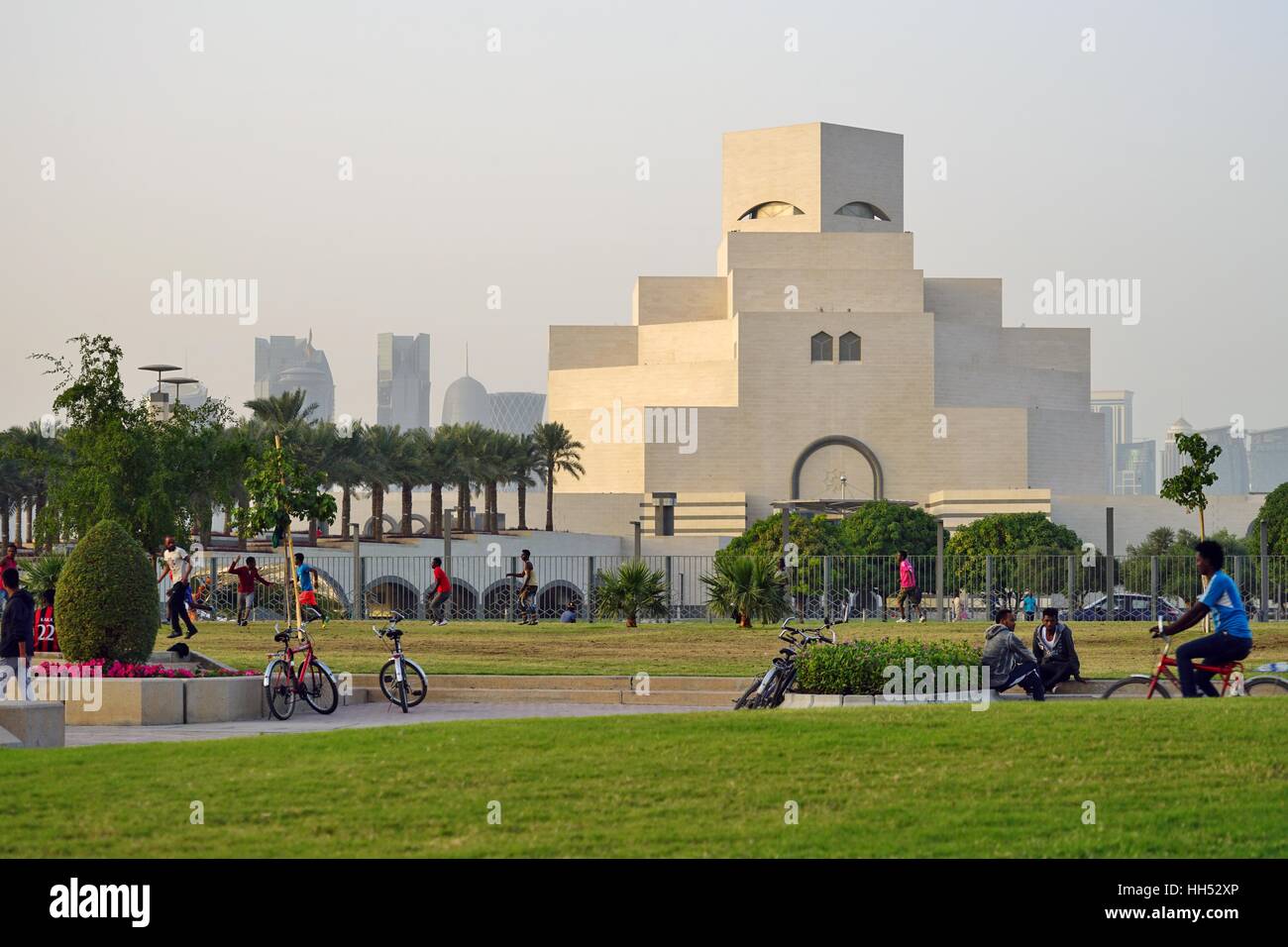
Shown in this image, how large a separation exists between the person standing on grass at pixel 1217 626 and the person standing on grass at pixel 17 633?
35.8 feet

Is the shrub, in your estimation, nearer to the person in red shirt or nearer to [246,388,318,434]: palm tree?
the person in red shirt

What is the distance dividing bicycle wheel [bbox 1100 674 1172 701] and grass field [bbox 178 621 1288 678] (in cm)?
436

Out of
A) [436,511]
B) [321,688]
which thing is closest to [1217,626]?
[321,688]

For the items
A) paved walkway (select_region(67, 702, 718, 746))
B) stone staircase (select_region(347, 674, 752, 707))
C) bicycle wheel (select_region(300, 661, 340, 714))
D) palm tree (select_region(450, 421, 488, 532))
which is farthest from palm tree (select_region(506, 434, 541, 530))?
bicycle wheel (select_region(300, 661, 340, 714))

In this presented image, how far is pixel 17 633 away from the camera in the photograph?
1623 centimetres

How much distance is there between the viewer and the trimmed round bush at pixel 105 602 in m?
17.3

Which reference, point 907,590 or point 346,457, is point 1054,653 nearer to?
point 907,590

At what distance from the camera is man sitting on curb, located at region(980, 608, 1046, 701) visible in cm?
1680

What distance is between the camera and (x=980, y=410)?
7956 centimetres

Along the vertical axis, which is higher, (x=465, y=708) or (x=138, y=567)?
(x=138, y=567)

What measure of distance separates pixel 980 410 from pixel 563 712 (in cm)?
6485
